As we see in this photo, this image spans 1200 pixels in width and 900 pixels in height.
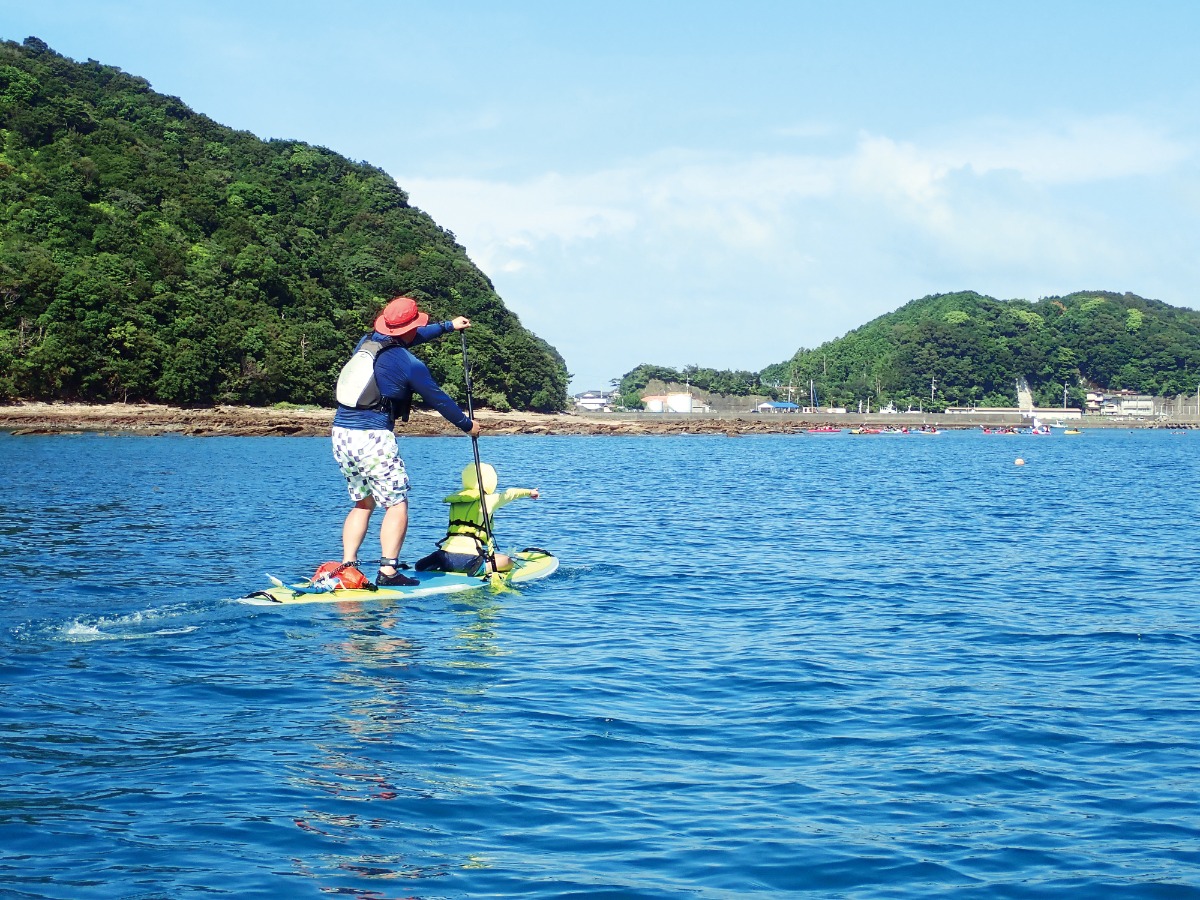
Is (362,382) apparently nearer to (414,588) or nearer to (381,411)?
(381,411)

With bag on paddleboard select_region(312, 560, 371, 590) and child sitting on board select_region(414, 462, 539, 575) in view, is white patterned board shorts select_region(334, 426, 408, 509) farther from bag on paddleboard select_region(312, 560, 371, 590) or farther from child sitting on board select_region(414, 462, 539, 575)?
child sitting on board select_region(414, 462, 539, 575)

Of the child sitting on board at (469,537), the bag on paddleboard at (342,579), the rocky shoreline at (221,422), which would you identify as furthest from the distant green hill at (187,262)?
the bag on paddleboard at (342,579)

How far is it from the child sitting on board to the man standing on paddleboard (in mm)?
1515

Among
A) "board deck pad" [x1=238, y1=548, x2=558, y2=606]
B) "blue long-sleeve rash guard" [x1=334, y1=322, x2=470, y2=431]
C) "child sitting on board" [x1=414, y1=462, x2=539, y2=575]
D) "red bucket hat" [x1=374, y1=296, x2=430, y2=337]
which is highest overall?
"red bucket hat" [x1=374, y1=296, x2=430, y2=337]

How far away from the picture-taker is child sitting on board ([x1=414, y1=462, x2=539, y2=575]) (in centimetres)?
1491

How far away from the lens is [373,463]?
13102mm

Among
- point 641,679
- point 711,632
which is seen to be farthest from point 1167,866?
point 711,632

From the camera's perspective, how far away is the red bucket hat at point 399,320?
13180 millimetres

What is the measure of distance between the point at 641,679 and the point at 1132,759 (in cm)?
401

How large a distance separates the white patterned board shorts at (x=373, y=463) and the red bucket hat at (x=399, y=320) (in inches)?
46.1

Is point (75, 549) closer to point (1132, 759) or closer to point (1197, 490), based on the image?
point (1132, 759)

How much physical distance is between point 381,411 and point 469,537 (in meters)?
2.56

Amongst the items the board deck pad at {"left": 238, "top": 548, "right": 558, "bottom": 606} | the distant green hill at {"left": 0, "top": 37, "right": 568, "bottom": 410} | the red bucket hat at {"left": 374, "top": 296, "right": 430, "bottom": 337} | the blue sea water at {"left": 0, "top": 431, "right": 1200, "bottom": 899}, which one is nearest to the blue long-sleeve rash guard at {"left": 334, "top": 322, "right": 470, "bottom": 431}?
the red bucket hat at {"left": 374, "top": 296, "right": 430, "bottom": 337}

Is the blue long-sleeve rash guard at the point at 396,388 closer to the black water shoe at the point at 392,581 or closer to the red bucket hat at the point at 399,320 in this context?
the red bucket hat at the point at 399,320
